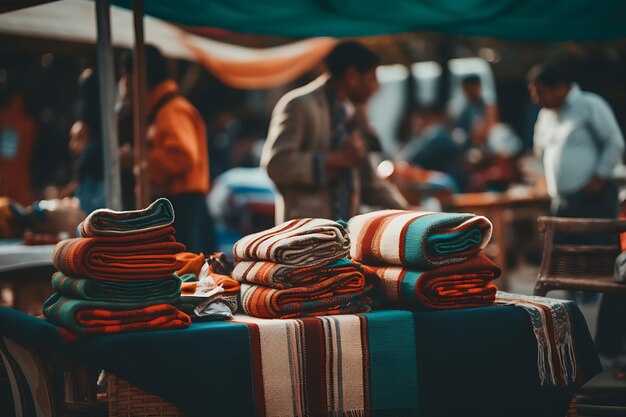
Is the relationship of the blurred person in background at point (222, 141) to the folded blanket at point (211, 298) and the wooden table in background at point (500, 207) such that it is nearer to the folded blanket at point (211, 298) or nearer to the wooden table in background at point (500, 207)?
the wooden table in background at point (500, 207)

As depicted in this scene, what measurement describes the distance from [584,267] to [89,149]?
3.10 meters

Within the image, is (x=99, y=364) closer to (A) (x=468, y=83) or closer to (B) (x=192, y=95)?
(A) (x=468, y=83)

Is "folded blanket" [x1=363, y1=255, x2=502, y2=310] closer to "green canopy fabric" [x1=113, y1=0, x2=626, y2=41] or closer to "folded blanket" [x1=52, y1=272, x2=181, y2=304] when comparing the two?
"folded blanket" [x1=52, y1=272, x2=181, y2=304]

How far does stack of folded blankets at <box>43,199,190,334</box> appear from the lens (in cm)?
312

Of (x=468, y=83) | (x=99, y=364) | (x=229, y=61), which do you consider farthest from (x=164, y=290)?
(x=468, y=83)

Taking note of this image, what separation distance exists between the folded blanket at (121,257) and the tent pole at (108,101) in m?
1.61

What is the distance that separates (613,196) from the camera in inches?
294

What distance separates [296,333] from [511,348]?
866 millimetres

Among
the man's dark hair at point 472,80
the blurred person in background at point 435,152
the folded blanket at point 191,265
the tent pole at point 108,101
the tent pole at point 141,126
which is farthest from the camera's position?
the man's dark hair at point 472,80

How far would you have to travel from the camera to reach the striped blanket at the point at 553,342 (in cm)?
364

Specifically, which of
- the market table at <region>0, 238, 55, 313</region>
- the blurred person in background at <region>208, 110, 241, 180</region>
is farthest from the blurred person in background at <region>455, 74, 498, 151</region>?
the market table at <region>0, 238, 55, 313</region>

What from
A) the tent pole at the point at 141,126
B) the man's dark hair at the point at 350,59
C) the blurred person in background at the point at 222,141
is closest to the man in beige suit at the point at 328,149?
the man's dark hair at the point at 350,59

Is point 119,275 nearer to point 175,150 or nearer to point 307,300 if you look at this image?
point 307,300

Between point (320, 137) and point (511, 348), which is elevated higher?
point (320, 137)
